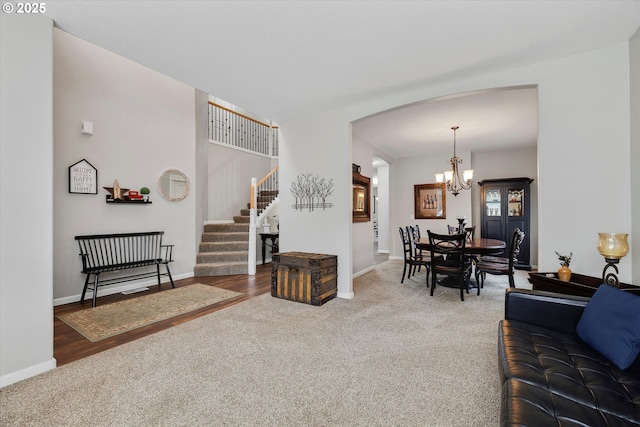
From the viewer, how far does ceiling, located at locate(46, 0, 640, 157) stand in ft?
6.56

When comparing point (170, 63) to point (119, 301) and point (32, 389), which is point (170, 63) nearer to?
point (32, 389)

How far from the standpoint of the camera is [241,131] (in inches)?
321

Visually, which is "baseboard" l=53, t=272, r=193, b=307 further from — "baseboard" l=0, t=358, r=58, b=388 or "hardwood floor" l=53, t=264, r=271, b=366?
"baseboard" l=0, t=358, r=58, b=388

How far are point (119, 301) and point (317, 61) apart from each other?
3.91 m

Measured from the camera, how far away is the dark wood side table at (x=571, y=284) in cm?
217

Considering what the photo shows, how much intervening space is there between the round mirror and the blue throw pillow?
547 centimetres

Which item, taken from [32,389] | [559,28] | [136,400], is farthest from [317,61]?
[32,389]

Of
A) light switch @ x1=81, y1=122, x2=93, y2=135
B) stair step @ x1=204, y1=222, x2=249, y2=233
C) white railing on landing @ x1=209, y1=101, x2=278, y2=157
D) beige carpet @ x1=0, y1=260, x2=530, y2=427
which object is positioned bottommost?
beige carpet @ x1=0, y1=260, x2=530, y2=427

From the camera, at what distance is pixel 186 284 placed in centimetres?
464

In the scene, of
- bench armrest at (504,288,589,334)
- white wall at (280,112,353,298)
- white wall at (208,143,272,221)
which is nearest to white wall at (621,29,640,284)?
bench armrest at (504,288,589,334)

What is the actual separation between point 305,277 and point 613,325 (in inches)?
111

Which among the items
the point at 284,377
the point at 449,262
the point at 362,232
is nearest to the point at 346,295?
the point at 449,262

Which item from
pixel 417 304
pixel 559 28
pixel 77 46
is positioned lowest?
pixel 417 304

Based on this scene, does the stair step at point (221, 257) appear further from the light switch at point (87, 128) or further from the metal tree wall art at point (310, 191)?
the light switch at point (87, 128)
